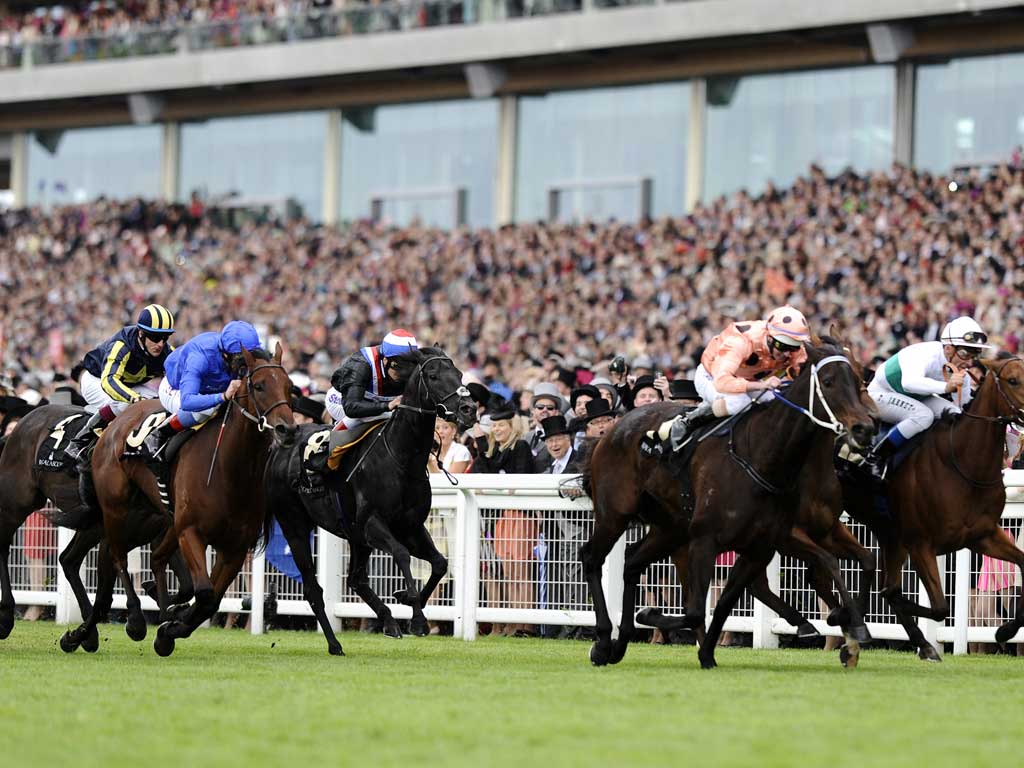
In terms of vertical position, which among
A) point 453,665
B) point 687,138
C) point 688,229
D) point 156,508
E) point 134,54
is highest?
point 134,54

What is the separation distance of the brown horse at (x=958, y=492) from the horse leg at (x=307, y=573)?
3055mm

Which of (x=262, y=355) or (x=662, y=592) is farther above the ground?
(x=262, y=355)

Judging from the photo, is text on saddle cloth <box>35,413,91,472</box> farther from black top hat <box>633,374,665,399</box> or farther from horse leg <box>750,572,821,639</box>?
horse leg <box>750,572,821,639</box>

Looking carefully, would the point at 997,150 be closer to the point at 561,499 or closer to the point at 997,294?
the point at 997,294

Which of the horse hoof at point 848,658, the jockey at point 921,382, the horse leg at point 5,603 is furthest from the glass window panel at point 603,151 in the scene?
the horse hoof at point 848,658

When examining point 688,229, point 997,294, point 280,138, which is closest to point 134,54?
point 280,138

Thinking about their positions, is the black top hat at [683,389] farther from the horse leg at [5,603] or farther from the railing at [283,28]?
the railing at [283,28]

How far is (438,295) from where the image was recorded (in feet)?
77.4

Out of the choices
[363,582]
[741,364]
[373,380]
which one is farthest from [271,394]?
[741,364]

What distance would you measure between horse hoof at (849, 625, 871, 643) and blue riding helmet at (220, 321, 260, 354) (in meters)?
3.45

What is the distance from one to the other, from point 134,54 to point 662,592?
25.5 m

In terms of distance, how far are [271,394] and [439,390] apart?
1.05m

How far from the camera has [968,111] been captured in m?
24.7

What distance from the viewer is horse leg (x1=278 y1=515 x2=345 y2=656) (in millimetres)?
9516
